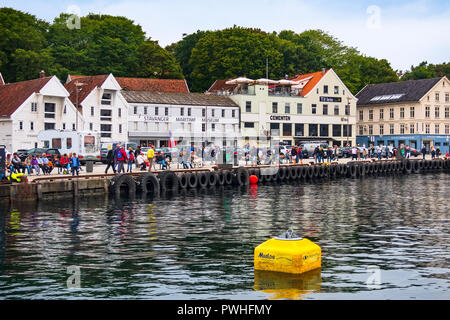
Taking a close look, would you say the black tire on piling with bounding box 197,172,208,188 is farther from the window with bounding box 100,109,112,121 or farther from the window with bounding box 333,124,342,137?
the window with bounding box 333,124,342,137

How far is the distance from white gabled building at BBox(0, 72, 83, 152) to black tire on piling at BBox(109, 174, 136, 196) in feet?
106

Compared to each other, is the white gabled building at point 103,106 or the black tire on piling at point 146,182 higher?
the white gabled building at point 103,106

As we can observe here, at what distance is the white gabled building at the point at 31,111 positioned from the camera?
242ft

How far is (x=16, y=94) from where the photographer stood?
77000mm

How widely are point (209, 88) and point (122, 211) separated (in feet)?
254

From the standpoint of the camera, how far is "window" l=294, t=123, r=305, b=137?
102562 millimetres

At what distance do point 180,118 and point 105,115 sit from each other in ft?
37.3

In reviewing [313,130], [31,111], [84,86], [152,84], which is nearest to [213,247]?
[31,111]

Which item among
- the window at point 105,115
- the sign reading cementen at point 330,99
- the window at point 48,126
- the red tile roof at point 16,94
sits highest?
the sign reading cementen at point 330,99

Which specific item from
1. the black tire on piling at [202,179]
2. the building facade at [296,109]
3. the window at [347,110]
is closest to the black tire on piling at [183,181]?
the black tire on piling at [202,179]

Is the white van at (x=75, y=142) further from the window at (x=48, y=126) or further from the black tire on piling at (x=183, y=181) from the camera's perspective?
the window at (x=48, y=126)

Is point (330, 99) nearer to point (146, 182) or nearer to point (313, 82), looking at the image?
point (313, 82)

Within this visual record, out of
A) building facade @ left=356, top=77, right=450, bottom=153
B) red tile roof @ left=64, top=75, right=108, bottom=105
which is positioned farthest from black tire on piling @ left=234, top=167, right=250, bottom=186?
building facade @ left=356, top=77, right=450, bottom=153
